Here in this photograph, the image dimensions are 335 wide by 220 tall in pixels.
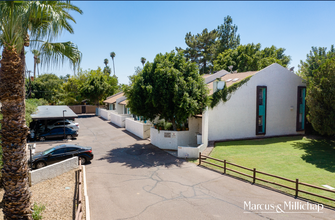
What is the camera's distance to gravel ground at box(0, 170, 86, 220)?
28.4 feet

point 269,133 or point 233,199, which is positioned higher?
point 269,133

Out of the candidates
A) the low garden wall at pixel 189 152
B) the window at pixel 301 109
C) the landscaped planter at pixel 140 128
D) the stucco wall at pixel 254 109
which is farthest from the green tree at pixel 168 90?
the window at pixel 301 109

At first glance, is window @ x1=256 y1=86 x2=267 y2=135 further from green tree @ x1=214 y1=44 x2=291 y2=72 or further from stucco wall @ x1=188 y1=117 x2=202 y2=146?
green tree @ x1=214 y1=44 x2=291 y2=72

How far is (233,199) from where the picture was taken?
10.2m

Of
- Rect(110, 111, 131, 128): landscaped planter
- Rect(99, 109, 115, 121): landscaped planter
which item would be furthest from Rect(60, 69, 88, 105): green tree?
Rect(110, 111, 131, 128): landscaped planter

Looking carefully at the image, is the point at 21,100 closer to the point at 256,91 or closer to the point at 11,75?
the point at 11,75

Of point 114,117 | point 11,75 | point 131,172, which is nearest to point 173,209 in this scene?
point 131,172

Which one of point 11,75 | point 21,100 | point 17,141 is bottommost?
point 17,141

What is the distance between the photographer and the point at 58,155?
14.6 metres

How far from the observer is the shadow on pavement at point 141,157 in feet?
51.7

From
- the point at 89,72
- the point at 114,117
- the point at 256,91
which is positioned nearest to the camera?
the point at 256,91

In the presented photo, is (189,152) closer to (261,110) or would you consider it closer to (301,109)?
(261,110)

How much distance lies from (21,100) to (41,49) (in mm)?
1797

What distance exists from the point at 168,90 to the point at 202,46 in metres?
39.1
